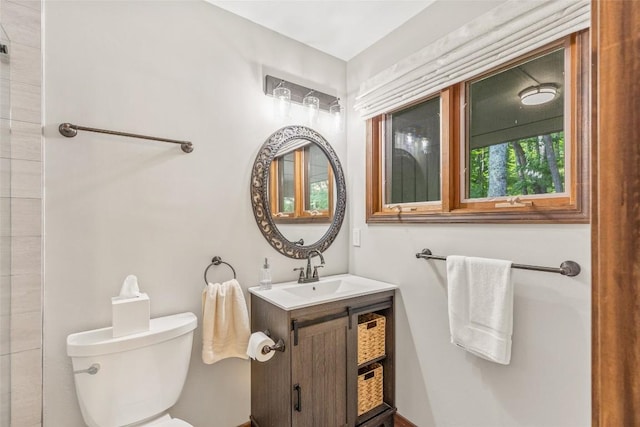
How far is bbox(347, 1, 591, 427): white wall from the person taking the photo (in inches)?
46.1

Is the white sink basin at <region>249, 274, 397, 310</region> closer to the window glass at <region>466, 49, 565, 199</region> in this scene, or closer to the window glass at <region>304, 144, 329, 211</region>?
the window glass at <region>304, 144, 329, 211</region>

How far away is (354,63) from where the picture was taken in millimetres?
2230

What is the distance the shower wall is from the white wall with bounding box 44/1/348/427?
1.9 inches

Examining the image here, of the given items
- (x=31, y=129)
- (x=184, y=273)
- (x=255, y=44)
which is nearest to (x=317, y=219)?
(x=184, y=273)

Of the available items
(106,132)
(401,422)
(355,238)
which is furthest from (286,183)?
(401,422)

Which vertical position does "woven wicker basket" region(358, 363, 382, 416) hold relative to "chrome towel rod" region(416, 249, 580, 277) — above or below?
below

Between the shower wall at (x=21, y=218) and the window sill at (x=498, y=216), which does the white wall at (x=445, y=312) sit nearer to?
the window sill at (x=498, y=216)

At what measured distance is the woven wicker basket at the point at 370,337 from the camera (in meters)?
1.74

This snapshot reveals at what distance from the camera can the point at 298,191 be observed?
2.00 m

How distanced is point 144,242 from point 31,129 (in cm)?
64

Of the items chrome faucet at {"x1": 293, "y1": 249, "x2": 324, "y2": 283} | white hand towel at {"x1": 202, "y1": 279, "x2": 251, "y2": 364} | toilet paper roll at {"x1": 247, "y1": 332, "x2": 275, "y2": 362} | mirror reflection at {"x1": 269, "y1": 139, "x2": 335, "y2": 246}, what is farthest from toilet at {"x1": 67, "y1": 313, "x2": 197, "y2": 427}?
mirror reflection at {"x1": 269, "y1": 139, "x2": 335, "y2": 246}

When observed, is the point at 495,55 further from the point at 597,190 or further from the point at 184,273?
the point at 184,273

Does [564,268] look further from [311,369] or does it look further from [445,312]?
[311,369]

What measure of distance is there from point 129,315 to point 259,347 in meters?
0.59
